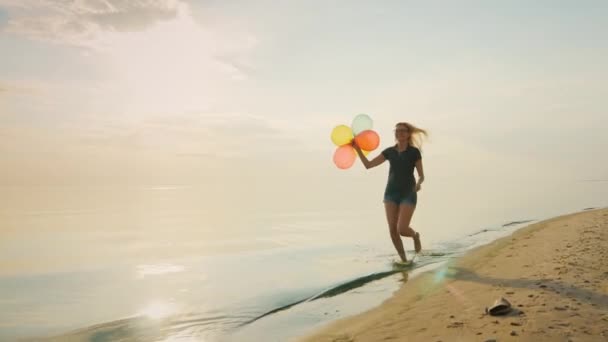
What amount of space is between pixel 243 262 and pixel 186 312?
4.74 m

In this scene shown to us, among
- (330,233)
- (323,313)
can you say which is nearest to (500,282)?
(323,313)

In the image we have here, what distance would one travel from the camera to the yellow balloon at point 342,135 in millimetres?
10141

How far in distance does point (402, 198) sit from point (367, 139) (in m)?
1.50

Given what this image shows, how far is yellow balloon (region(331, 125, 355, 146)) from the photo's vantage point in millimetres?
10141

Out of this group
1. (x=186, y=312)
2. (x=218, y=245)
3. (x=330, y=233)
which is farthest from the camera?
(x=330, y=233)

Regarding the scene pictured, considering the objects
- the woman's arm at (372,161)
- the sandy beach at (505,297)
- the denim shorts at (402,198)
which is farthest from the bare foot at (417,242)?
the woman's arm at (372,161)

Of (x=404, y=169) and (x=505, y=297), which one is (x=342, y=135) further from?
(x=505, y=297)

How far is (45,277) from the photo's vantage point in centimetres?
1079

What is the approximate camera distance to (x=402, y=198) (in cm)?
983

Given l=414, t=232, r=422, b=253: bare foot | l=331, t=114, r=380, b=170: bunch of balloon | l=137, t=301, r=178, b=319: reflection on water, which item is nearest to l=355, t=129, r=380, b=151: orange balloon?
l=331, t=114, r=380, b=170: bunch of balloon

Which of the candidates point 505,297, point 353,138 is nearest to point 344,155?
point 353,138

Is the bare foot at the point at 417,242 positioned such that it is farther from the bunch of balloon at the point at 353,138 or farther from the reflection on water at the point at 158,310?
the reflection on water at the point at 158,310

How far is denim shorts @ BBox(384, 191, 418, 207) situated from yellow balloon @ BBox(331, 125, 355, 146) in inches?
57.7

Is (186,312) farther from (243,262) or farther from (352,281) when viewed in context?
(243,262)
